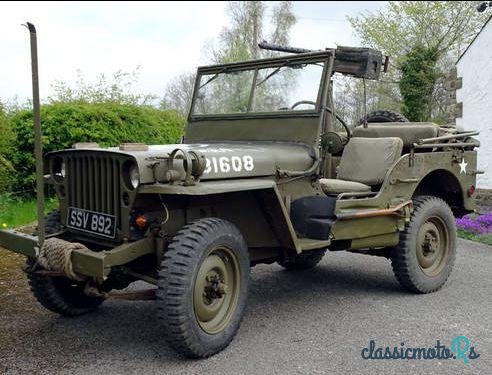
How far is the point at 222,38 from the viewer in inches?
1104

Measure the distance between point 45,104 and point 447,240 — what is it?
630 centimetres

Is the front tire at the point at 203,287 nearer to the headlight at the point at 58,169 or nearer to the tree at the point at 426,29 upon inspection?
the headlight at the point at 58,169

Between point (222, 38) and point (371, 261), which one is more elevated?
point (222, 38)

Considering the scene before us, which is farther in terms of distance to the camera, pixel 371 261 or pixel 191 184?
pixel 371 261

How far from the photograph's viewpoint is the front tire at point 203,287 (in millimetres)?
3658

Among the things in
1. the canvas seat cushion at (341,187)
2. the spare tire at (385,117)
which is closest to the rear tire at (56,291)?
the canvas seat cushion at (341,187)

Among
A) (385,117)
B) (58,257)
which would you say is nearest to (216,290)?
(58,257)

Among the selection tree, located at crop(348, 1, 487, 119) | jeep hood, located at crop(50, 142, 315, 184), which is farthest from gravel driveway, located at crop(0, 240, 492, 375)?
tree, located at crop(348, 1, 487, 119)

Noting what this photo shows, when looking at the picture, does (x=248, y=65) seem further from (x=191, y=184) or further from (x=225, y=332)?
(x=225, y=332)

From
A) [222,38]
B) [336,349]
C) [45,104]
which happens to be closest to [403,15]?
[222,38]

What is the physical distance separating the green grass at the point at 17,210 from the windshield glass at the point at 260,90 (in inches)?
111

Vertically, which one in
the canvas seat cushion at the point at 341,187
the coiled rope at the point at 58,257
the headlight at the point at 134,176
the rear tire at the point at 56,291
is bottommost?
the rear tire at the point at 56,291

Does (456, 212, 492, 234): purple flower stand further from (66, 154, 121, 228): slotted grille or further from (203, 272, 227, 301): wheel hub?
(66, 154, 121, 228): slotted grille

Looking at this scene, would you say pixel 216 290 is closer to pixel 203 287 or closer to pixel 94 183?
pixel 203 287
